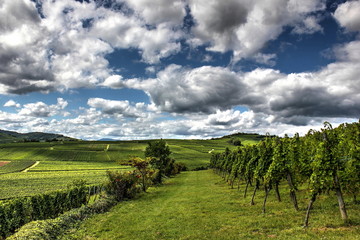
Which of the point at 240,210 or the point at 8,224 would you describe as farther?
the point at 240,210

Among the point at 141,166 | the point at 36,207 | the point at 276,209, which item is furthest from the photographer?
the point at 141,166

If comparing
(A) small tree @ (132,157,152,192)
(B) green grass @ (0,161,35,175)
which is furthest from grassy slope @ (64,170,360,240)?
(B) green grass @ (0,161,35,175)

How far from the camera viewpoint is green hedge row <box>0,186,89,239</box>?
21656 millimetres

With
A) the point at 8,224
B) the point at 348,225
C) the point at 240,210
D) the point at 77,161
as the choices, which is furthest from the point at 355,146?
the point at 77,161

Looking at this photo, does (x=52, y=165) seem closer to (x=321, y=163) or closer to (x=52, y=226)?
(x=52, y=226)

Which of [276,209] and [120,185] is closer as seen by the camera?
[276,209]

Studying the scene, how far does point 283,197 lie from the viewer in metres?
27.1

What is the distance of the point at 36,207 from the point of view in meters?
25.4

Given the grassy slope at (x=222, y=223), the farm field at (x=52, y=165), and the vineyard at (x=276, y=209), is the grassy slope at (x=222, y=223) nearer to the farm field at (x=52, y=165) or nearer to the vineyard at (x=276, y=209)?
the vineyard at (x=276, y=209)

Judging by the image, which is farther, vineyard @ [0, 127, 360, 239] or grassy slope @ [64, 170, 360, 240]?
vineyard @ [0, 127, 360, 239]

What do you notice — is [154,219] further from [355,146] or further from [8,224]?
[355,146]

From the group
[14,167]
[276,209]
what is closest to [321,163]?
[276,209]

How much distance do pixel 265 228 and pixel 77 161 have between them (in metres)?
131

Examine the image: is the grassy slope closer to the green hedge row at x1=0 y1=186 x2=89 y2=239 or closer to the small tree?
the green hedge row at x1=0 y1=186 x2=89 y2=239
